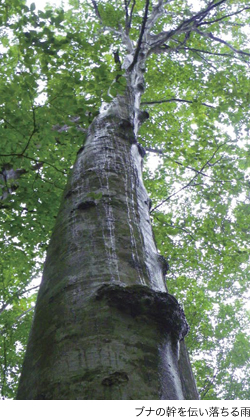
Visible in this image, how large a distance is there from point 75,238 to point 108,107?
7.54ft

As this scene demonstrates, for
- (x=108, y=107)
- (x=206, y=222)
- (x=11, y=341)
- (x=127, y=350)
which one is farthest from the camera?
(x=11, y=341)

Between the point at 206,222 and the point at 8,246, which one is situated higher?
the point at 206,222

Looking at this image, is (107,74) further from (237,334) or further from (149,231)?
(237,334)

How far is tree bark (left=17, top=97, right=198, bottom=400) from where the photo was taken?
3.67 ft

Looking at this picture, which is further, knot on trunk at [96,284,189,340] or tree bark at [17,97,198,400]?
knot on trunk at [96,284,189,340]

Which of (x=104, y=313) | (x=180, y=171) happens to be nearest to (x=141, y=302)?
→ (x=104, y=313)

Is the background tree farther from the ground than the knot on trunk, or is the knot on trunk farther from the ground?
the background tree

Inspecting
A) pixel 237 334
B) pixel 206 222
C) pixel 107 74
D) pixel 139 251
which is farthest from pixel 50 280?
pixel 237 334

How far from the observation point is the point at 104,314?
1299mm

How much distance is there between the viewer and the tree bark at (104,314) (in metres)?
1.12

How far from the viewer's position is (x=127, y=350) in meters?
1.18

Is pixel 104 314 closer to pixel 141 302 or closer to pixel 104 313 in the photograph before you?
pixel 104 313

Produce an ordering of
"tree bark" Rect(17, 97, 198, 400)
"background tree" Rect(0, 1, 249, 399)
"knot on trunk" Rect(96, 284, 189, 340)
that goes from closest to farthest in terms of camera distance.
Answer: "tree bark" Rect(17, 97, 198, 400) < "knot on trunk" Rect(96, 284, 189, 340) < "background tree" Rect(0, 1, 249, 399)

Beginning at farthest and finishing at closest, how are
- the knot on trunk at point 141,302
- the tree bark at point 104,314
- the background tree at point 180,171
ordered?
the background tree at point 180,171, the knot on trunk at point 141,302, the tree bark at point 104,314
